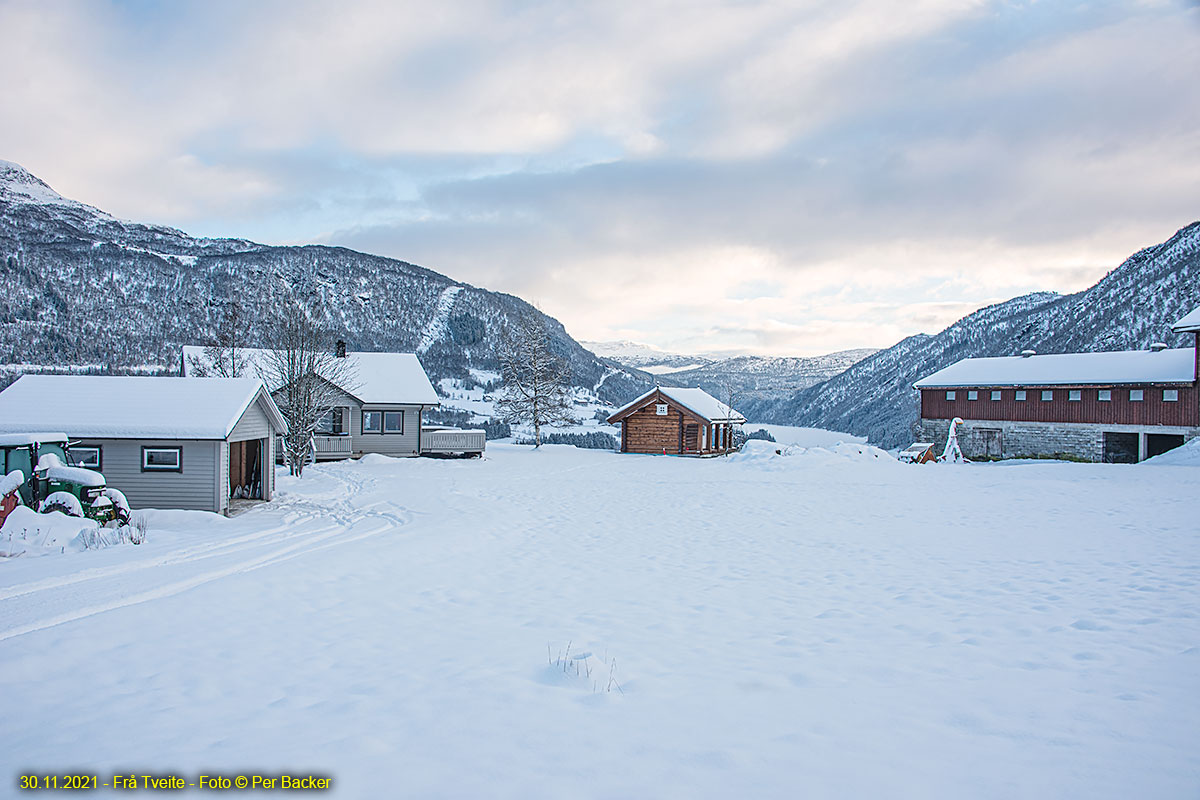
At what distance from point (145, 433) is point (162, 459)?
0.85m

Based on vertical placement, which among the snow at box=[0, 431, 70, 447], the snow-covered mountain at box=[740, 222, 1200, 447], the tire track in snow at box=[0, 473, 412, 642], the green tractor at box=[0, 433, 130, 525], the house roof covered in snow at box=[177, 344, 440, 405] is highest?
the snow-covered mountain at box=[740, 222, 1200, 447]

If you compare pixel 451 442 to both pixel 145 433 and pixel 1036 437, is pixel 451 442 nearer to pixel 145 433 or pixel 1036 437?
pixel 145 433

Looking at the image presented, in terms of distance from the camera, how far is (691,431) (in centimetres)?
3753

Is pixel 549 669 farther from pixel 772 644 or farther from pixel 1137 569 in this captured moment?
pixel 1137 569

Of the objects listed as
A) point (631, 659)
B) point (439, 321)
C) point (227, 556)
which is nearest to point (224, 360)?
point (227, 556)

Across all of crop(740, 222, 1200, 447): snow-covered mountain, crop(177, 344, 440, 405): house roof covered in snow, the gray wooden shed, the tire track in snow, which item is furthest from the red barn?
the gray wooden shed

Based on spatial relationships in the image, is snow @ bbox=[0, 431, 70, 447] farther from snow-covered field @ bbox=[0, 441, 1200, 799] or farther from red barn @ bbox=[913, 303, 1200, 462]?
red barn @ bbox=[913, 303, 1200, 462]

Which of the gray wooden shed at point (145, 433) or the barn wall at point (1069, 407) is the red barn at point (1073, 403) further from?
the gray wooden shed at point (145, 433)

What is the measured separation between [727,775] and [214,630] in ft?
20.5

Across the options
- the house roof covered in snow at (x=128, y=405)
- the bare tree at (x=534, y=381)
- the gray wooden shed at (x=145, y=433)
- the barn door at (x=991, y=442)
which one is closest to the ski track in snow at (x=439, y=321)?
the bare tree at (x=534, y=381)

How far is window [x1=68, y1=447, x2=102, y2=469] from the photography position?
16.2 metres

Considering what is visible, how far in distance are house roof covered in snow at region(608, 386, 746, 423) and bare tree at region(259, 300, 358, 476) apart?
53.3ft

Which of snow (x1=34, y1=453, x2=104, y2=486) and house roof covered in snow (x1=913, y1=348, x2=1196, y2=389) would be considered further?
house roof covered in snow (x1=913, y1=348, x2=1196, y2=389)

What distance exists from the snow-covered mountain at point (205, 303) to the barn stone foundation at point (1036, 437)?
75.8 metres
